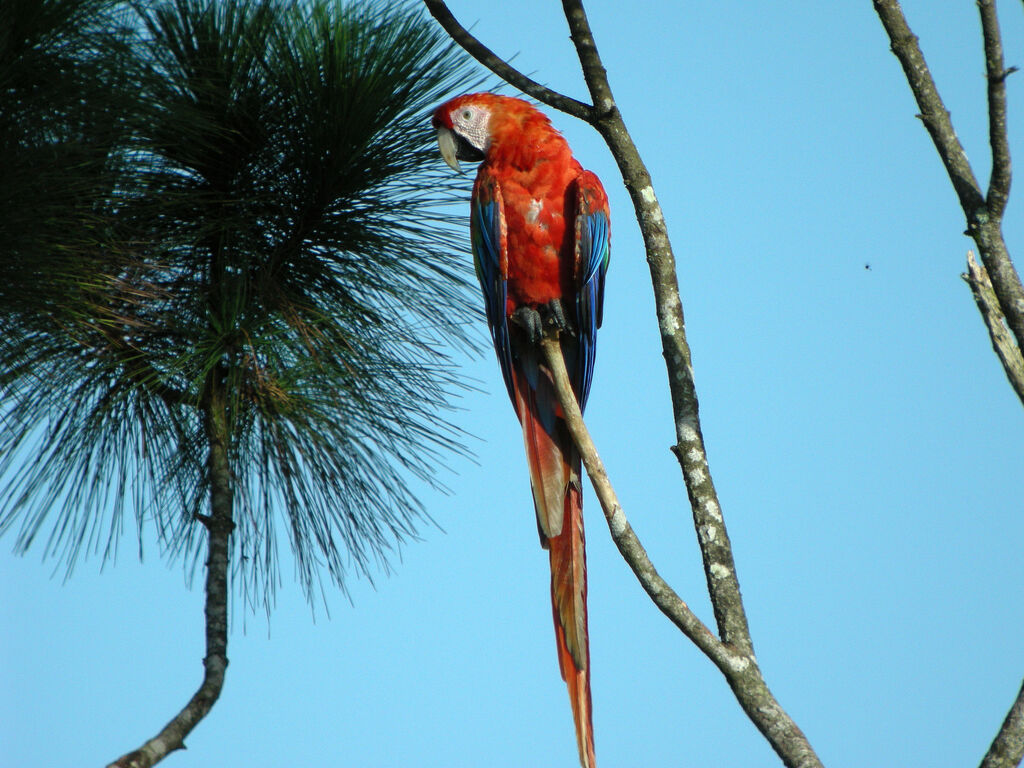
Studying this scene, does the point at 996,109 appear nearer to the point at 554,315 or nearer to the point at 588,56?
the point at 588,56

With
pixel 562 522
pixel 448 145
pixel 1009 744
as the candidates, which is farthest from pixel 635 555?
pixel 448 145

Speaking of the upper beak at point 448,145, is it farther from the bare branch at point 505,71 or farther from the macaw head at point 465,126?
the bare branch at point 505,71

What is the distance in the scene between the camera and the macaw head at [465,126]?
2145mm

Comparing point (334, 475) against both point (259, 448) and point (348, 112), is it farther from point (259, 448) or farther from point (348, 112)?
point (348, 112)

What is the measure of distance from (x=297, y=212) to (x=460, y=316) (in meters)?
0.51

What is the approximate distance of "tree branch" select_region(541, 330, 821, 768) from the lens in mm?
1295

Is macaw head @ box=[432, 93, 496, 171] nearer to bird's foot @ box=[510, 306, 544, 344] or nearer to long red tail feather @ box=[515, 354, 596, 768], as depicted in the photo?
bird's foot @ box=[510, 306, 544, 344]

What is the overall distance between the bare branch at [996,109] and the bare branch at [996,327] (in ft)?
0.48

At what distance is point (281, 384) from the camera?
7.20ft

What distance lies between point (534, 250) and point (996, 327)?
914mm

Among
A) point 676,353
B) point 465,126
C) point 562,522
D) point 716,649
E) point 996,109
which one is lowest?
point 716,649

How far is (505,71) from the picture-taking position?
1712 millimetres

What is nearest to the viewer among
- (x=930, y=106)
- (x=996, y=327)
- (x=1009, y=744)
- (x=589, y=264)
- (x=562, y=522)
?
(x=1009, y=744)

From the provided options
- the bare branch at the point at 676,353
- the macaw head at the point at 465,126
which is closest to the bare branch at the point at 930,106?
the bare branch at the point at 676,353
